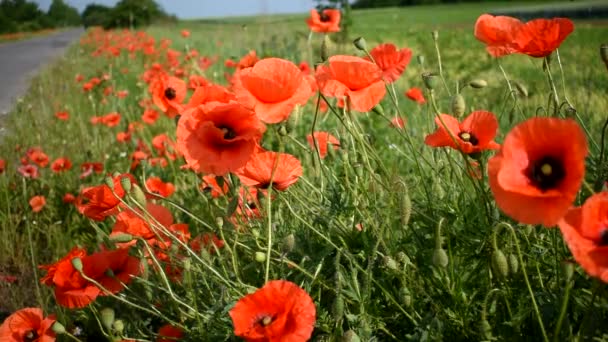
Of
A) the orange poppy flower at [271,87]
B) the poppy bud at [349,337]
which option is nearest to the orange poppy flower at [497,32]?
the orange poppy flower at [271,87]

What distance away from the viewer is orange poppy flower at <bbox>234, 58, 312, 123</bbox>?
124cm

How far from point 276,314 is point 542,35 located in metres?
0.83

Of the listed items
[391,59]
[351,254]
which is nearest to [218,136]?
[351,254]

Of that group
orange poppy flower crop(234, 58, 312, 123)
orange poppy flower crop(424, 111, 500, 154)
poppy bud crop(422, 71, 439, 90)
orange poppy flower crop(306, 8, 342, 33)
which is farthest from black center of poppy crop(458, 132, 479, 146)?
orange poppy flower crop(306, 8, 342, 33)

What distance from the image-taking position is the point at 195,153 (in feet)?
4.10

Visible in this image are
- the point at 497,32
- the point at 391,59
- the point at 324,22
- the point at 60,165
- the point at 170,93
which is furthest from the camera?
the point at 60,165

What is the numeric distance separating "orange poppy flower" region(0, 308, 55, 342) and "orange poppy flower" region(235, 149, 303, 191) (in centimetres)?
64

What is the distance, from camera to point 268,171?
135 centimetres

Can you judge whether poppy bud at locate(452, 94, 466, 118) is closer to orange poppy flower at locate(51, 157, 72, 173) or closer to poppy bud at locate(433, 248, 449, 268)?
poppy bud at locate(433, 248, 449, 268)

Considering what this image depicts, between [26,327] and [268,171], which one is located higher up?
[268,171]

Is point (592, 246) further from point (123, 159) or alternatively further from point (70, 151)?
point (70, 151)

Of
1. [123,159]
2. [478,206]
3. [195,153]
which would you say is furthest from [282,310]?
[123,159]

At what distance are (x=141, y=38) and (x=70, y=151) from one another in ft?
18.6

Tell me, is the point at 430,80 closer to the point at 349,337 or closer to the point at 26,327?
the point at 349,337
